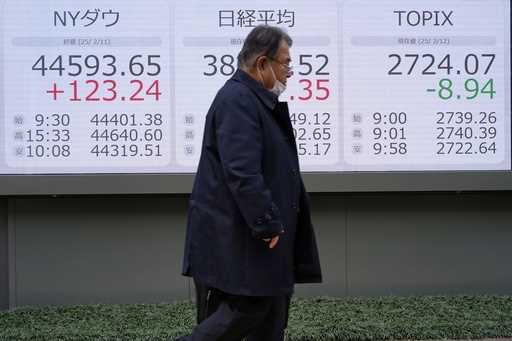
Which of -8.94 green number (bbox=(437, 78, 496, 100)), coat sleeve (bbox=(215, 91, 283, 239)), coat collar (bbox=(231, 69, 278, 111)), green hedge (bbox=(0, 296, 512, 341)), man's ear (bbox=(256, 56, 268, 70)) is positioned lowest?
green hedge (bbox=(0, 296, 512, 341))

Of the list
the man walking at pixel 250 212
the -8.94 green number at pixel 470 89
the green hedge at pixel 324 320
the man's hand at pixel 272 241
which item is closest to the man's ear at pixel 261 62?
the man walking at pixel 250 212

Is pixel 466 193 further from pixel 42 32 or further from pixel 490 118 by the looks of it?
pixel 42 32

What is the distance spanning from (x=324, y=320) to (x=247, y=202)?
200 centimetres

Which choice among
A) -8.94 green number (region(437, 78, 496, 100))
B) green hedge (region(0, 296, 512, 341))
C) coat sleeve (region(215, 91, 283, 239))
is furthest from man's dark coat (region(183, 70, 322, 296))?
-8.94 green number (region(437, 78, 496, 100))

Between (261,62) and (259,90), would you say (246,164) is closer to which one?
(259,90)

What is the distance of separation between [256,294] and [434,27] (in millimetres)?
2872

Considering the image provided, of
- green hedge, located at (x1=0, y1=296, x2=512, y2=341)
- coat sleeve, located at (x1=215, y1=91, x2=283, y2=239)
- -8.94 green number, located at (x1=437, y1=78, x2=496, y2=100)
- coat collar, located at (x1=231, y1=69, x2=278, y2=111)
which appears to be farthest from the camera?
-8.94 green number, located at (x1=437, y1=78, x2=496, y2=100)

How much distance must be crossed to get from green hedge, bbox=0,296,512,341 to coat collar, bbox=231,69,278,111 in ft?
5.91

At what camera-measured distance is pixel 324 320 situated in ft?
13.9

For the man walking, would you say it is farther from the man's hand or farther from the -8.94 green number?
the -8.94 green number

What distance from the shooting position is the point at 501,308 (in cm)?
452

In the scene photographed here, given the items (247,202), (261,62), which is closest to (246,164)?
(247,202)

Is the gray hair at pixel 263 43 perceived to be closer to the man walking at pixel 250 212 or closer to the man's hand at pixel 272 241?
the man walking at pixel 250 212

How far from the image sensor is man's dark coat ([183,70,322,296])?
2525mm
